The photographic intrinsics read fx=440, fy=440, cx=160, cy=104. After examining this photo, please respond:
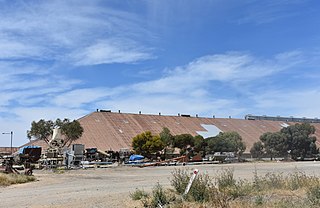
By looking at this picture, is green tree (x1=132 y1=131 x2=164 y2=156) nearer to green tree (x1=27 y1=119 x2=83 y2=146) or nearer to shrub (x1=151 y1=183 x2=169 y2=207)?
green tree (x1=27 y1=119 x2=83 y2=146)

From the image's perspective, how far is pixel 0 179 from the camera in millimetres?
27828

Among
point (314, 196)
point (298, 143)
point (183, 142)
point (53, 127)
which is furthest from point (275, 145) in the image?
point (314, 196)

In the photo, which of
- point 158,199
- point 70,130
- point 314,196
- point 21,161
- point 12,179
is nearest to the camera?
point 314,196

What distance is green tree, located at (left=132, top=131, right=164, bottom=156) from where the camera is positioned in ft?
263

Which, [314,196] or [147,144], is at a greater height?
[147,144]

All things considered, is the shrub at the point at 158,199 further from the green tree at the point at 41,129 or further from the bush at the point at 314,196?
the green tree at the point at 41,129

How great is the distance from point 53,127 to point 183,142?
991 inches

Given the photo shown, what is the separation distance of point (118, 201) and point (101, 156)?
61374 mm

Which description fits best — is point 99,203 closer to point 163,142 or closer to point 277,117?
point 163,142

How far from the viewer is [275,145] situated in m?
94.4

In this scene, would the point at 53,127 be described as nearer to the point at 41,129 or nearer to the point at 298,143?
the point at 41,129

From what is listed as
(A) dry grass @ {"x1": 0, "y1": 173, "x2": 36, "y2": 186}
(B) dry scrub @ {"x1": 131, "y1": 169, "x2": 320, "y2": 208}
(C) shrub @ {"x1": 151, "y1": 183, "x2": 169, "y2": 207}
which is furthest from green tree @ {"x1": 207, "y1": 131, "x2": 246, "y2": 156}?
(C) shrub @ {"x1": 151, "y1": 183, "x2": 169, "y2": 207}

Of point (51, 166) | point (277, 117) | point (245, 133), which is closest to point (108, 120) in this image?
point (245, 133)

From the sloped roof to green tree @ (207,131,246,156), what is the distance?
17.8m
